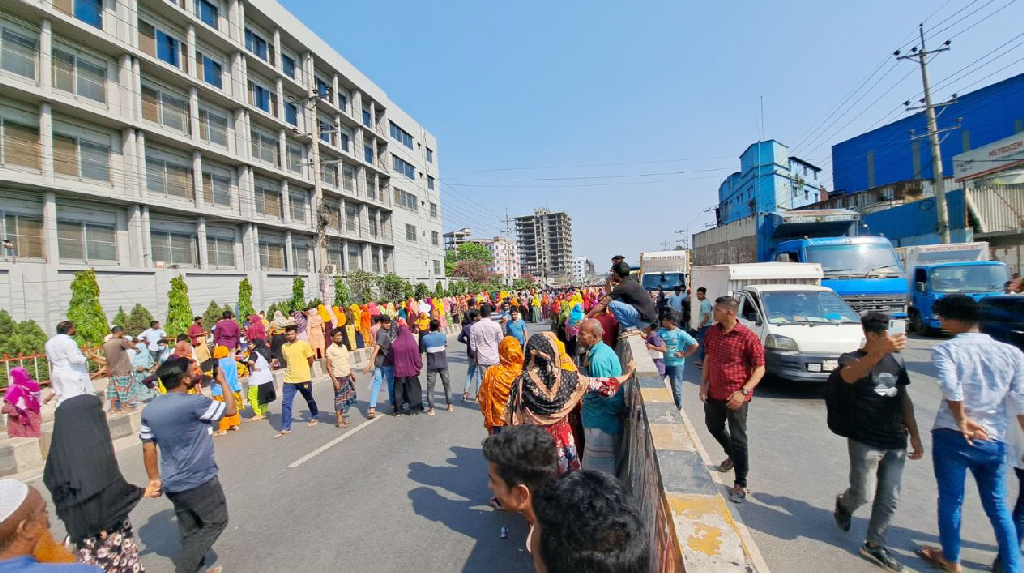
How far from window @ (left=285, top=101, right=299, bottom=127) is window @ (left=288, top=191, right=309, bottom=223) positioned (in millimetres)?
4339

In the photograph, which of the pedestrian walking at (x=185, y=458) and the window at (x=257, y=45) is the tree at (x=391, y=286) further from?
the pedestrian walking at (x=185, y=458)

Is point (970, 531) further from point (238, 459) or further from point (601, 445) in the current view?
point (238, 459)

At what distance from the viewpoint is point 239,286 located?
22.0 metres

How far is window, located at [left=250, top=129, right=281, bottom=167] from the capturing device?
2586 cm

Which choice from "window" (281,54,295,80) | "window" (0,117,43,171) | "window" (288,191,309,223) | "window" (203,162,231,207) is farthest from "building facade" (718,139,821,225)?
"window" (0,117,43,171)

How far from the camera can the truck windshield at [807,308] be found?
7.79 metres

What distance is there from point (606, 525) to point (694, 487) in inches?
35.6

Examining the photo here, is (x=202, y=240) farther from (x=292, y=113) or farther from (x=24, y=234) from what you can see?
(x=292, y=113)

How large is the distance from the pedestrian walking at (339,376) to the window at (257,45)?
1005 inches

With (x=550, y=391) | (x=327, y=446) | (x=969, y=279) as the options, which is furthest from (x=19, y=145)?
(x=969, y=279)

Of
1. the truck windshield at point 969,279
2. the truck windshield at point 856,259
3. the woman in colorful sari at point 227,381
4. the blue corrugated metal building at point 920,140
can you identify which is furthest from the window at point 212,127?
the blue corrugated metal building at point 920,140

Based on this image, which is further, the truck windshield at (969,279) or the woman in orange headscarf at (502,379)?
the truck windshield at (969,279)

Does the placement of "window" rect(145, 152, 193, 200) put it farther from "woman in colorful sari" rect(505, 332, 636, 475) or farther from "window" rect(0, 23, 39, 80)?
"woman in colorful sari" rect(505, 332, 636, 475)

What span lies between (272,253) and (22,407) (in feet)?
72.3
